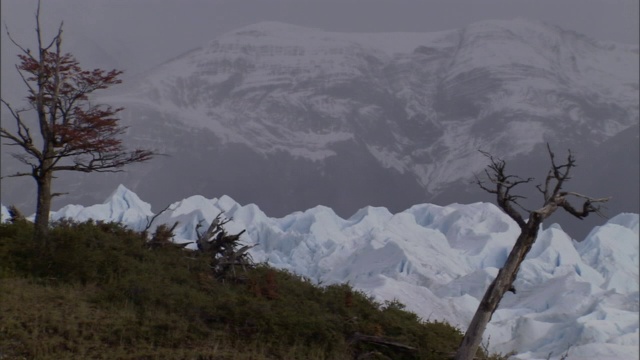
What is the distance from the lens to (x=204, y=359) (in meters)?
9.52

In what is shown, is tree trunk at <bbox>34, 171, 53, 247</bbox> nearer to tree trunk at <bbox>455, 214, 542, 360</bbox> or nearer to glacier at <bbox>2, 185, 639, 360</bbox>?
tree trunk at <bbox>455, 214, 542, 360</bbox>

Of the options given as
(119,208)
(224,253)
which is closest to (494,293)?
(224,253)

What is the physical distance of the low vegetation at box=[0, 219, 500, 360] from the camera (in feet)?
32.4

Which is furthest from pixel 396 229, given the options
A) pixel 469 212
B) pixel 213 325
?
pixel 213 325

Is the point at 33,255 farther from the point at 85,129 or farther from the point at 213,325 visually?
the point at 213,325

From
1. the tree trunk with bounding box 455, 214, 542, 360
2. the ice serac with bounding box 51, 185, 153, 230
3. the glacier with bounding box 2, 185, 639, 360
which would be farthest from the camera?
the ice serac with bounding box 51, 185, 153, 230

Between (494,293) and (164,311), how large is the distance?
5695 millimetres

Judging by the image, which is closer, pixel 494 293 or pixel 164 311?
pixel 494 293

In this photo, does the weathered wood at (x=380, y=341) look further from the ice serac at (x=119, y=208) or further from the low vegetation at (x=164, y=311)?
the ice serac at (x=119, y=208)

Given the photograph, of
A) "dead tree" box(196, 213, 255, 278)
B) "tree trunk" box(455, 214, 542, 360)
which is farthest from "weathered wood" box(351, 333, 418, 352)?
"dead tree" box(196, 213, 255, 278)

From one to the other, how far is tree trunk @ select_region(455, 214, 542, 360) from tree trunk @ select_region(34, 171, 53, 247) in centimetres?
911

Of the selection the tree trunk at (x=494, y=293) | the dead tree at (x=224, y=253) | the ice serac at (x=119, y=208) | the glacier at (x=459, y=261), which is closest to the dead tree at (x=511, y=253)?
the tree trunk at (x=494, y=293)

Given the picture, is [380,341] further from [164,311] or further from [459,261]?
[459,261]

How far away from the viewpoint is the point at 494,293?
10.6 metres
